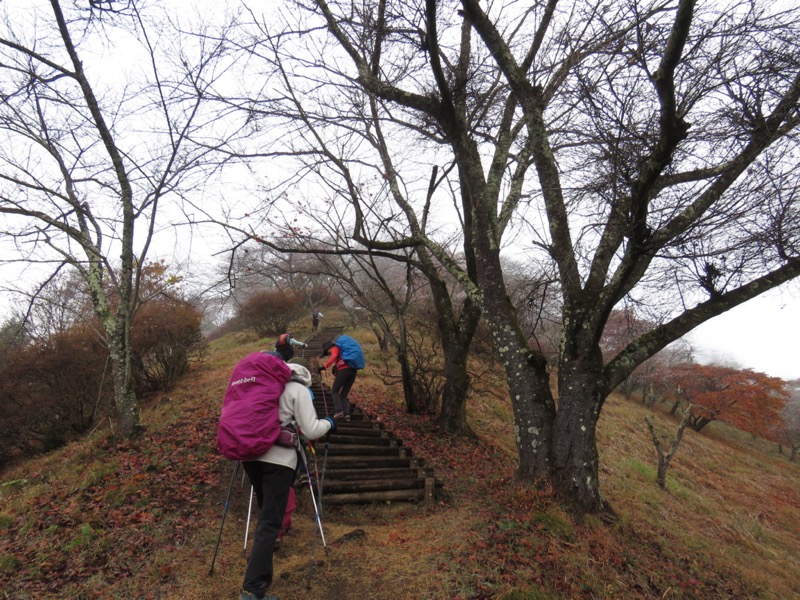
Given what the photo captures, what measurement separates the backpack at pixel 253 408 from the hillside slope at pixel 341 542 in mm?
1150

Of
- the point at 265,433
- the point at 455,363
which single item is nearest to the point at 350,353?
the point at 455,363

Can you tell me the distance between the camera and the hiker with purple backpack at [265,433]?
9.13 ft

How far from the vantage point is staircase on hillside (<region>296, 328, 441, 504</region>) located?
17.3 feet

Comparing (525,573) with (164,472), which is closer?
(525,573)

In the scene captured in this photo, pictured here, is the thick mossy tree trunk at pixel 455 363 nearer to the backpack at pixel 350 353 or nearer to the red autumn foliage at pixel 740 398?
the backpack at pixel 350 353

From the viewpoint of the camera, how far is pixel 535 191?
5.66 m

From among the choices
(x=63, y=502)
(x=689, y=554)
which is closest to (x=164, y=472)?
(x=63, y=502)

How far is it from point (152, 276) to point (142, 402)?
26.0 ft

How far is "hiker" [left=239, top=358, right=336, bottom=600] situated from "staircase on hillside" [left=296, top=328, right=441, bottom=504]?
7.26ft

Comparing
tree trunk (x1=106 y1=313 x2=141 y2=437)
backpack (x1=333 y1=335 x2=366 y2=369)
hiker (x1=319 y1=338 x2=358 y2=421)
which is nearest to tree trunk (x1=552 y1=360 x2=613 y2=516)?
backpack (x1=333 y1=335 x2=366 y2=369)

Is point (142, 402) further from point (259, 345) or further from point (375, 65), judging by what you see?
point (375, 65)

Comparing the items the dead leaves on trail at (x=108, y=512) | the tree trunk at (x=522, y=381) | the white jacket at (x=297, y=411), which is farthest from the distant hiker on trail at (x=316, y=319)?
the white jacket at (x=297, y=411)

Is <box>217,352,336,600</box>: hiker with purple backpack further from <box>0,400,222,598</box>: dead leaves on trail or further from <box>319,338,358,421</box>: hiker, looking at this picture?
<box>319,338,358,421</box>: hiker

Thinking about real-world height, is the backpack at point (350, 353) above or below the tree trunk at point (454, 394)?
above
